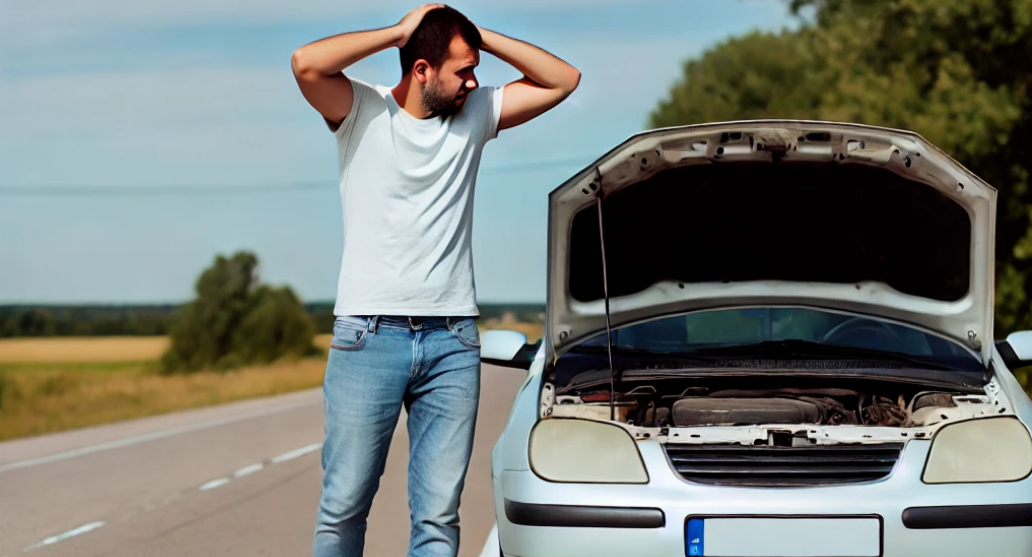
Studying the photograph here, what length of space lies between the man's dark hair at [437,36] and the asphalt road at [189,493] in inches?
134

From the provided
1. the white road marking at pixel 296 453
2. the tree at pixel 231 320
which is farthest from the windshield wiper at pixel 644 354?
the tree at pixel 231 320

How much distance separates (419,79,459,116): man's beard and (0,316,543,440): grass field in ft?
8.65

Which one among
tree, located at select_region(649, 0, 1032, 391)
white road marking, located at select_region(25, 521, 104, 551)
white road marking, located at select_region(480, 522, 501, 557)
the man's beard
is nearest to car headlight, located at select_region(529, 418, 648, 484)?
the man's beard

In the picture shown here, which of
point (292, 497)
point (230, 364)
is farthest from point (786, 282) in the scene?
point (230, 364)

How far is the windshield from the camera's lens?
5.55m

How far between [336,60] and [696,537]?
1.74 m

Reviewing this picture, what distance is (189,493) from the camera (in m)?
9.39

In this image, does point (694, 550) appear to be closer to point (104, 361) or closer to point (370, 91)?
point (370, 91)

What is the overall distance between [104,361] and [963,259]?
227 feet

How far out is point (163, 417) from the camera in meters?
18.3

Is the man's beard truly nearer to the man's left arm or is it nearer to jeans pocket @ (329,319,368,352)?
the man's left arm

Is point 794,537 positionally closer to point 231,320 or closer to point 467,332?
point 467,332

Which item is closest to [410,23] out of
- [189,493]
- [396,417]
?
[396,417]

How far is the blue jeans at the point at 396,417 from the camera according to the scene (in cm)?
405
